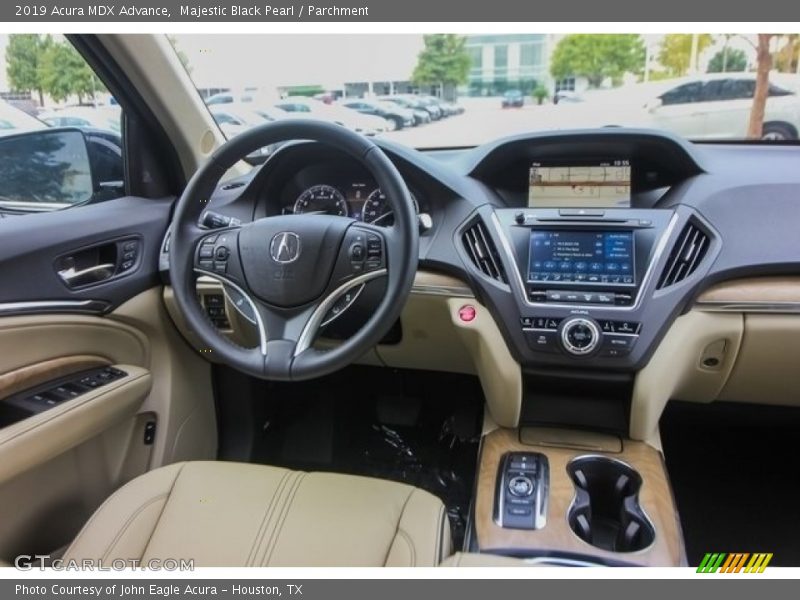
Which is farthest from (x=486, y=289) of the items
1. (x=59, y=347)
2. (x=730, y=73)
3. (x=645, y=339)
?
(x=59, y=347)

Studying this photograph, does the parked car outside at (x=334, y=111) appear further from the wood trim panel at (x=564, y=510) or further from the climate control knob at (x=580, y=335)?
the wood trim panel at (x=564, y=510)

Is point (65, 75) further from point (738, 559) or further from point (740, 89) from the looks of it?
point (738, 559)

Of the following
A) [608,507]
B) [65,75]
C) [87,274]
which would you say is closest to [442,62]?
[65,75]

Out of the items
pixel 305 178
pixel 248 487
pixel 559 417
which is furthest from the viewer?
pixel 305 178

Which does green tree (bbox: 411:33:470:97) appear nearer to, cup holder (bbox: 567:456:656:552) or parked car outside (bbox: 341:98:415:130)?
parked car outside (bbox: 341:98:415:130)

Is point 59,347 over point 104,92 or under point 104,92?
under

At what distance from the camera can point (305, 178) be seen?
189cm

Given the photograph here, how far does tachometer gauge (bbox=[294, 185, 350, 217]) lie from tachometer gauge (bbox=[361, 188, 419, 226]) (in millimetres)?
64

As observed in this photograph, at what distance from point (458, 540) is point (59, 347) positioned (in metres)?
1.24

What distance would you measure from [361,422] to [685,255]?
1350mm

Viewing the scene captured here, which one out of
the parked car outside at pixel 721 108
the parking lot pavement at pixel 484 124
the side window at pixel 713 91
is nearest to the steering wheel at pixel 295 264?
the parking lot pavement at pixel 484 124

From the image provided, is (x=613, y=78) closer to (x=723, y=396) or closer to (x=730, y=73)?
(x=730, y=73)

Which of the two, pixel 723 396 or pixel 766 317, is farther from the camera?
pixel 723 396

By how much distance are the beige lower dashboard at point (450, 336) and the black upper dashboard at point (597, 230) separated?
0.04 meters
